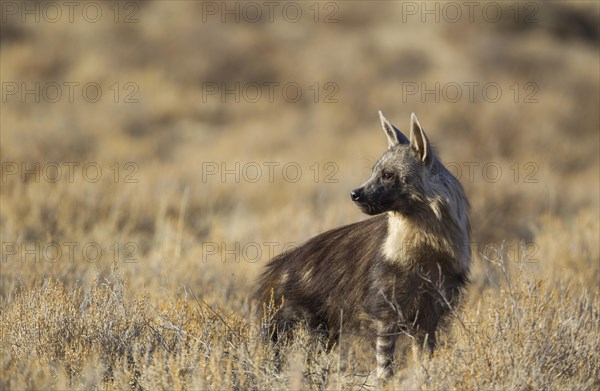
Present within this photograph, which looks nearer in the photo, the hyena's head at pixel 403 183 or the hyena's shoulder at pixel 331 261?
the hyena's head at pixel 403 183

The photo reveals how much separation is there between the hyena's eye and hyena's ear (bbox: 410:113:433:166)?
0.67 ft

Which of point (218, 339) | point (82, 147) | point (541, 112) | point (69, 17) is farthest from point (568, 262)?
point (69, 17)

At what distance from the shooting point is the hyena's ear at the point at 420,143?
4602mm

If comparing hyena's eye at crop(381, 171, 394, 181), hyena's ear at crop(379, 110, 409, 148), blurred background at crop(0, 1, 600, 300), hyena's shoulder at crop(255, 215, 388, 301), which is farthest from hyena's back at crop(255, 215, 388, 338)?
blurred background at crop(0, 1, 600, 300)

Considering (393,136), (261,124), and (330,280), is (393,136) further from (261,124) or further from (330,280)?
(261,124)

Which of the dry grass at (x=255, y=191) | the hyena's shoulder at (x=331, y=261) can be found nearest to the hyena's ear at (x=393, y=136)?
the hyena's shoulder at (x=331, y=261)

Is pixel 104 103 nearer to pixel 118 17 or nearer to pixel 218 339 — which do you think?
pixel 118 17

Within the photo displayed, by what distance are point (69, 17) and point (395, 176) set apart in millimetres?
15595

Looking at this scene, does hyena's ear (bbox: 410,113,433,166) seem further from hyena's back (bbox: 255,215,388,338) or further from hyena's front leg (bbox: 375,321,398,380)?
hyena's front leg (bbox: 375,321,398,380)

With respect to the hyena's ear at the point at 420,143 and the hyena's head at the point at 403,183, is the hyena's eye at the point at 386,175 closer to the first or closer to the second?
the hyena's head at the point at 403,183

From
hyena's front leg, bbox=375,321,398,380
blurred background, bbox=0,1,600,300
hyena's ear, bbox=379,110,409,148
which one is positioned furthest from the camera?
blurred background, bbox=0,1,600,300

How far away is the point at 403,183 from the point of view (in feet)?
15.3

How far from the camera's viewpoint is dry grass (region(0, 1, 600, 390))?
420cm

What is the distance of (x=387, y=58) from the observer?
63.3 feet
